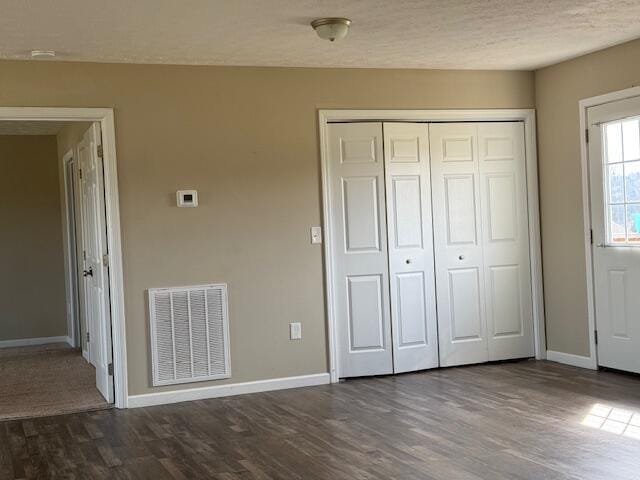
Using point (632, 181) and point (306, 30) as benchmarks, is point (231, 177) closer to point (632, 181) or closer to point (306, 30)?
point (306, 30)

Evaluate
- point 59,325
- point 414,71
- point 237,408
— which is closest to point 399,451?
point 237,408

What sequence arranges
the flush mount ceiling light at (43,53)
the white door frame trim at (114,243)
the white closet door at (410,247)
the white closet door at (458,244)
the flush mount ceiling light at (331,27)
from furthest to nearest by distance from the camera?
the white closet door at (458,244), the white closet door at (410,247), the white door frame trim at (114,243), the flush mount ceiling light at (43,53), the flush mount ceiling light at (331,27)

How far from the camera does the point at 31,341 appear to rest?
8.82m

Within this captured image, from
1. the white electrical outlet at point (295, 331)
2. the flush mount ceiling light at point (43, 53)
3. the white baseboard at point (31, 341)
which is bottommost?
the white baseboard at point (31, 341)

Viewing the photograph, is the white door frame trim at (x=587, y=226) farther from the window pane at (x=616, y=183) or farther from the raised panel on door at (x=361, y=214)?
the raised panel on door at (x=361, y=214)

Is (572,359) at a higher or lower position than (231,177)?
lower

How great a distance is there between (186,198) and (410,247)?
1794 millimetres

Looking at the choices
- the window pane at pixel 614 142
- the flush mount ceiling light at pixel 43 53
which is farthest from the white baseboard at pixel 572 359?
the flush mount ceiling light at pixel 43 53

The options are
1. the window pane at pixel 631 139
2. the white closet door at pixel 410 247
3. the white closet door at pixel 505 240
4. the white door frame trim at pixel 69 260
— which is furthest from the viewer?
the white door frame trim at pixel 69 260

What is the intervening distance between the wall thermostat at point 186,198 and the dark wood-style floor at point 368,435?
1387 millimetres

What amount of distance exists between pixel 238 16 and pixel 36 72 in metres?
1.67

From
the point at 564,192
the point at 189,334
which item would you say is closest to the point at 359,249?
the point at 189,334

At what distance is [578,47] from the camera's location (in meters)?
5.66

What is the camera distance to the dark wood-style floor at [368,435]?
388cm
